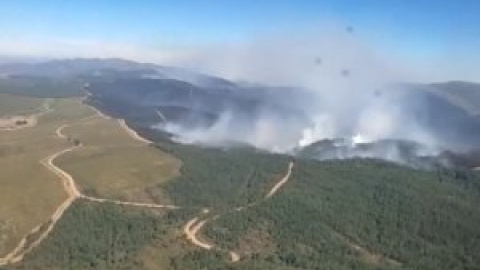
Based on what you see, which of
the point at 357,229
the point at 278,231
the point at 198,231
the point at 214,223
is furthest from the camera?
the point at 357,229

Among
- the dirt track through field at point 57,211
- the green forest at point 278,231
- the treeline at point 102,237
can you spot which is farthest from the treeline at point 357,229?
the dirt track through field at point 57,211

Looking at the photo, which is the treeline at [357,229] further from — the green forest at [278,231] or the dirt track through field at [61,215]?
the dirt track through field at [61,215]

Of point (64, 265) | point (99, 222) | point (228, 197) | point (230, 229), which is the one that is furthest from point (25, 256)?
point (228, 197)

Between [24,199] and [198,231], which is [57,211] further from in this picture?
[198,231]

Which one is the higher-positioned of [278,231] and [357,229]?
[278,231]

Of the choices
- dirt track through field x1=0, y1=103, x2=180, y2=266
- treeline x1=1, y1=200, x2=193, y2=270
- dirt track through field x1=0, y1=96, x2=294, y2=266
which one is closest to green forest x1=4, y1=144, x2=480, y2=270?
treeline x1=1, y1=200, x2=193, y2=270

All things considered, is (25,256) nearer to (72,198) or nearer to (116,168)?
(72,198)

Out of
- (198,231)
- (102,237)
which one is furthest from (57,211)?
(198,231)

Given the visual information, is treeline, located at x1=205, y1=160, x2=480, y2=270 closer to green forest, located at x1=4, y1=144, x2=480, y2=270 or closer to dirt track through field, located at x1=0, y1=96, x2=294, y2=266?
green forest, located at x1=4, y1=144, x2=480, y2=270

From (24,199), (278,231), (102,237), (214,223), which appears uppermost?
(24,199)

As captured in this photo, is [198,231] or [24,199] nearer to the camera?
[198,231]

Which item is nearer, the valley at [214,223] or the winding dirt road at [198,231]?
the valley at [214,223]
